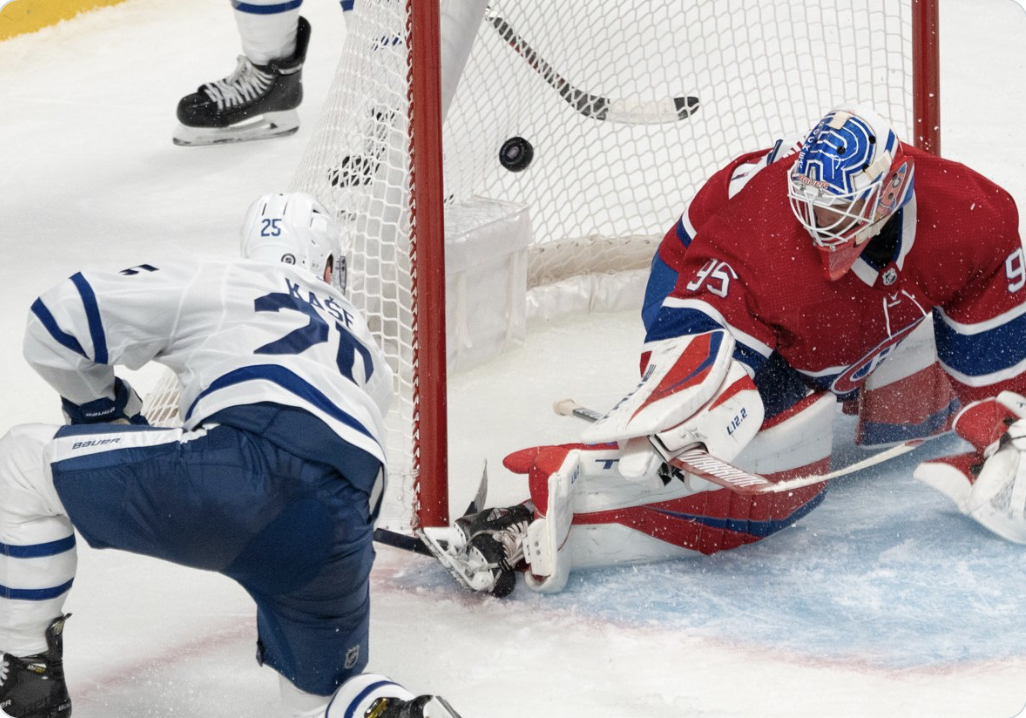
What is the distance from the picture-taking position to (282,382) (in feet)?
6.35

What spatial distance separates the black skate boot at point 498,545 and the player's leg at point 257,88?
251 cm

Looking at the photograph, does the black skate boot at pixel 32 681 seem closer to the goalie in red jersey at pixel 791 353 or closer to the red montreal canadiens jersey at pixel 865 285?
the goalie in red jersey at pixel 791 353

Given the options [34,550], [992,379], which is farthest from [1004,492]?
[34,550]

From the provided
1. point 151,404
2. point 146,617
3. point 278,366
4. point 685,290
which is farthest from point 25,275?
point 278,366

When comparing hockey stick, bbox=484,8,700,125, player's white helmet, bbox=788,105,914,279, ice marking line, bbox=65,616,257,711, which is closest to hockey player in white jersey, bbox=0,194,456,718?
ice marking line, bbox=65,616,257,711

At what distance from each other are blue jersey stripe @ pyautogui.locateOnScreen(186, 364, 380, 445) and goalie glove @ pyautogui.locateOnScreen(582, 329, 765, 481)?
663 mm

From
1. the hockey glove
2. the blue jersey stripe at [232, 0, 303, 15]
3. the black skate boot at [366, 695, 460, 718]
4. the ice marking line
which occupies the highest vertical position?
the blue jersey stripe at [232, 0, 303, 15]

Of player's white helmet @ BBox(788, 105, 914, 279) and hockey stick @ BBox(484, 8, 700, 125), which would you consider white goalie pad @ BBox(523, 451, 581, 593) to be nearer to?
player's white helmet @ BBox(788, 105, 914, 279)

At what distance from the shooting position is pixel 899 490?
2932 mm

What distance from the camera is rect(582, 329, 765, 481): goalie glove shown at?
8.19 ft

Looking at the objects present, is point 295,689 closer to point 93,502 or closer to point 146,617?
point 93,502

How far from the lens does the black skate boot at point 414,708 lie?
1923 mm

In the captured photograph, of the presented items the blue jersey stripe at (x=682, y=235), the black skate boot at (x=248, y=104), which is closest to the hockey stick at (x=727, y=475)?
the blue jersey stripe at (x=682, y=235)

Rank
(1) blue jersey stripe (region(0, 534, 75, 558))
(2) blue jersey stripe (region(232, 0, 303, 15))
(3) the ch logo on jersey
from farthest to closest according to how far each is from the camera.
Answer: (2) blue jersey stripe (region(232, 0, 303, 15)) → (3) the ch logo on jersey → (1) blue jersey stripe (region(0, 534, 75, 558))
